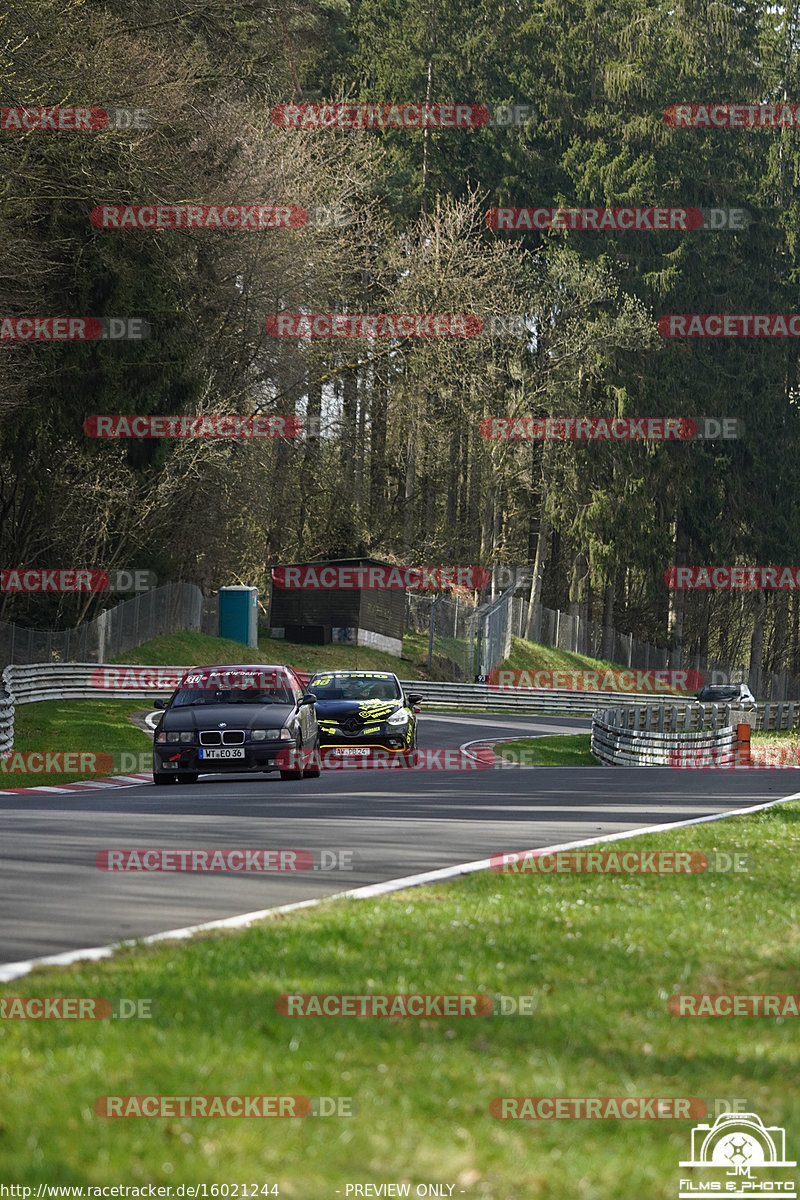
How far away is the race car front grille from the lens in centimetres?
2155

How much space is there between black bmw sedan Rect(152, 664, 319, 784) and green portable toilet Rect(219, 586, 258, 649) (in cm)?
3116

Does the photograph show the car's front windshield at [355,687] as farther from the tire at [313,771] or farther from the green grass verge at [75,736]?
the green grass verge at [75,736]

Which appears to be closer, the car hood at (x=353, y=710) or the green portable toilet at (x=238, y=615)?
the car hood at (x=353, y=710)

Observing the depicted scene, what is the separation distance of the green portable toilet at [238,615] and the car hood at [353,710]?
27.5 m

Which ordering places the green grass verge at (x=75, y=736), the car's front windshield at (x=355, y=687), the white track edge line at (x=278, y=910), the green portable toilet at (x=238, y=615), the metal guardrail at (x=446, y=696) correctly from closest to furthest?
1. the white track edge line at (x=278, y=910)
2. the green grass verge at (x=75, y=736)
3. the car's front windshield at (x=355, y=687)
4. the metal guardrail at (x=446, y=696)
5. the green portable toilet at (x=238, y=615)

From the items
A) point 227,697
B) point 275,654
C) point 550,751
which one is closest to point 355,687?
point 227,697

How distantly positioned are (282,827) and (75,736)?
18.6 meters

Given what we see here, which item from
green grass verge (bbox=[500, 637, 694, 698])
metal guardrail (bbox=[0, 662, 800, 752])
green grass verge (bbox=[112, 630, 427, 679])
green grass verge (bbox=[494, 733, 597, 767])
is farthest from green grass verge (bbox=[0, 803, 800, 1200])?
green grass verge (bbox=[500, 637, 694, 698])

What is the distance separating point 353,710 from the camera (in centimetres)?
2638

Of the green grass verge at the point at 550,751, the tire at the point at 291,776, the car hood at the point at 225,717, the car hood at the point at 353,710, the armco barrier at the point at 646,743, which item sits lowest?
the green grass verge at the point at 550,751

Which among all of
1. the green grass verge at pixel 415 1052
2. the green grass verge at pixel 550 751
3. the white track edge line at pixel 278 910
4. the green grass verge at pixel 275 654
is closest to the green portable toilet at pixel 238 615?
the green grass verge at pixel 275 654

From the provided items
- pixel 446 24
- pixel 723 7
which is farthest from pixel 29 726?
pixel 723 7

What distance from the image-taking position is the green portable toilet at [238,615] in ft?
177

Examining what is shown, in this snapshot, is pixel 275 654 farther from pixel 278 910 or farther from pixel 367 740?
pixel 278 910
